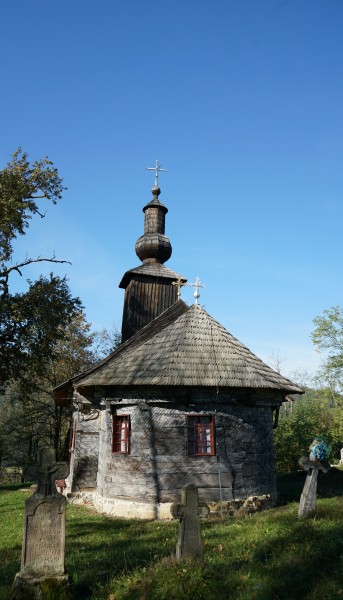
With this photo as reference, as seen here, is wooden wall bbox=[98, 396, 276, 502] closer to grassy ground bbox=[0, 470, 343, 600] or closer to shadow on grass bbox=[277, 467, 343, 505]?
grassy ground bbox=[0, 470, 343, 600]

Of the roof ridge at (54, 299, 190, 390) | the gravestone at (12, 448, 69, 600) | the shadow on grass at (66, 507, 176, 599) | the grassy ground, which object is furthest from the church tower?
the gravestone at (12, 448, 69, 600)

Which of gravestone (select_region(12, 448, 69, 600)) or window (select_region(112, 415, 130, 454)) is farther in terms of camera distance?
window (select_region(112, 415, 130, 454))

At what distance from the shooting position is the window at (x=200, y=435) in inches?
434

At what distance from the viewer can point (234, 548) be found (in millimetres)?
6613

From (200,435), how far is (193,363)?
1.84 meters

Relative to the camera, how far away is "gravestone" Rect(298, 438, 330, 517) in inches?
Answer: 342

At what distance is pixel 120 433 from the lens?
1167 cm

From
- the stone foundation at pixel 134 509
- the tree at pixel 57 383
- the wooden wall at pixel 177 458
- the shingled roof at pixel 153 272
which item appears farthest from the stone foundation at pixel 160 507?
the tree at pixel 57 383

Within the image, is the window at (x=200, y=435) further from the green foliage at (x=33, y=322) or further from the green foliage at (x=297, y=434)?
the green foliage at (x=297, y=434)

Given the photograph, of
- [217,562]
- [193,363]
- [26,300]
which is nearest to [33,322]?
[26,300]

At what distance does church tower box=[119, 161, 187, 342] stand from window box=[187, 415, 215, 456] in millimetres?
7929

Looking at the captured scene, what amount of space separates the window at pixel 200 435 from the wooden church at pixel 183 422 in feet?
0.08

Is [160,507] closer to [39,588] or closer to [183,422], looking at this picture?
[183,422]

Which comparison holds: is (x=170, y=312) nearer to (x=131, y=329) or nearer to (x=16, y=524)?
(x=131, y=329)
